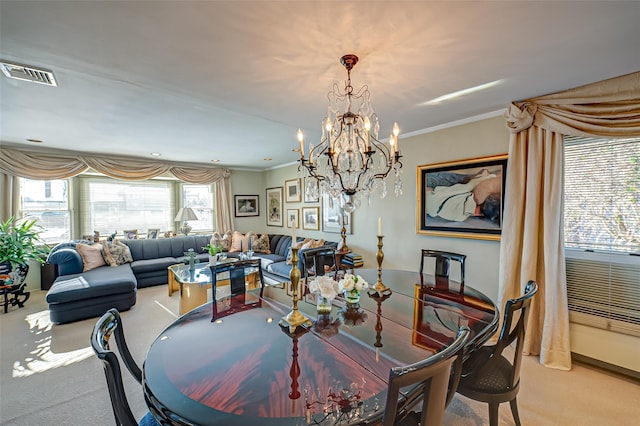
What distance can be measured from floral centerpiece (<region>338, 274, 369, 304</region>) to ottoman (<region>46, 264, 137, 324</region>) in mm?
3365

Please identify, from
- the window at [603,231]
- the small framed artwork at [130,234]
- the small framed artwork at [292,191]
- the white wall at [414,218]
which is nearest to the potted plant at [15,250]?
the small framed artwork at [130,234]

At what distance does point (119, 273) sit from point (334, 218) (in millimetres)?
3528

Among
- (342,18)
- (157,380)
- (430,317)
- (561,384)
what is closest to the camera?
(157,380)

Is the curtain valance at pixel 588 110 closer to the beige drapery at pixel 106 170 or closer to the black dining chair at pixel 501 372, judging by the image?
the black dining chair at pixel 501 372

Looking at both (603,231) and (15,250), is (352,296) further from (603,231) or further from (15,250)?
(15,250)

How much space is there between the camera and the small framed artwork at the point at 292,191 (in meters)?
5.83

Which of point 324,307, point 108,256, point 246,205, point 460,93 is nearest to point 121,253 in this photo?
point 108,256

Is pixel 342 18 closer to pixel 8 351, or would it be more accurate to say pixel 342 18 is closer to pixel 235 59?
pixel 235 59

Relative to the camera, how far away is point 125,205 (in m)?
5.73

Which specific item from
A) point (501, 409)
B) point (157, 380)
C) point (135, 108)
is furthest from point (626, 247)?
point (135, 108)

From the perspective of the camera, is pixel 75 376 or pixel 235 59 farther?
pixel 75 376

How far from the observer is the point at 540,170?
8.25 feet

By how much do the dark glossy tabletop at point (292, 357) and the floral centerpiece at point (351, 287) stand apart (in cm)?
9

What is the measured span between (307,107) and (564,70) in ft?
6.92
